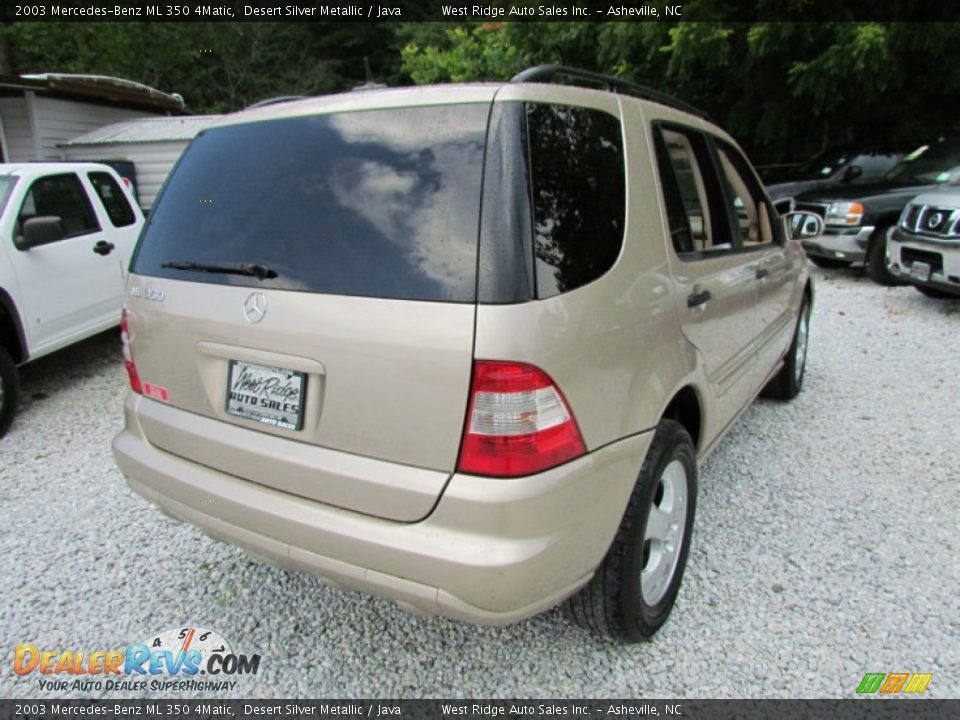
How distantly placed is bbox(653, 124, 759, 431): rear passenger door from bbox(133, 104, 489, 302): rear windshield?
2.88ft

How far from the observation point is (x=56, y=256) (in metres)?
4.80

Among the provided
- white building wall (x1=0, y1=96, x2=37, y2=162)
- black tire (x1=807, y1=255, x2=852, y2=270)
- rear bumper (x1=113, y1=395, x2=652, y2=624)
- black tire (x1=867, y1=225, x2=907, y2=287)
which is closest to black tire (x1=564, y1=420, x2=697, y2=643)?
rear bumper (x1=113, y1=395, x2=652, y2=624)

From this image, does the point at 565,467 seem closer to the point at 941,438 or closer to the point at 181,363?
the point at 181,363

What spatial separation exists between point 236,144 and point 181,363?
2.46 ft

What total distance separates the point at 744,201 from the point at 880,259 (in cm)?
588

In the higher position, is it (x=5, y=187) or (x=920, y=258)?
(x=5, y=187)

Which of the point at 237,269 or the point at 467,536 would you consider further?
the point at 237,269

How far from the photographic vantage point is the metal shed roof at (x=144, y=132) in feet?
37.4

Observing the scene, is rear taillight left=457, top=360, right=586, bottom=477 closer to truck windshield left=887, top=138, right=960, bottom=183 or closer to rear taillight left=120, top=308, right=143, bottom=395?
rear taillight left=120, top=308, right=143, bottom=395

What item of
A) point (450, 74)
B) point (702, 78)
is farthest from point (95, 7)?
point (702, 78)

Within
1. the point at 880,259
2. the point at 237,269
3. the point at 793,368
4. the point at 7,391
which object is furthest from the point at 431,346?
the point at 880,259

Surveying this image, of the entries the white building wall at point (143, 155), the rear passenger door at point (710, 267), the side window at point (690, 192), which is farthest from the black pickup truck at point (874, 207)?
the white building wall at point (143, 155)

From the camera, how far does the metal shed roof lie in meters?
11.4

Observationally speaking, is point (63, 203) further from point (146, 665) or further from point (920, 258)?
point (920, 258)
